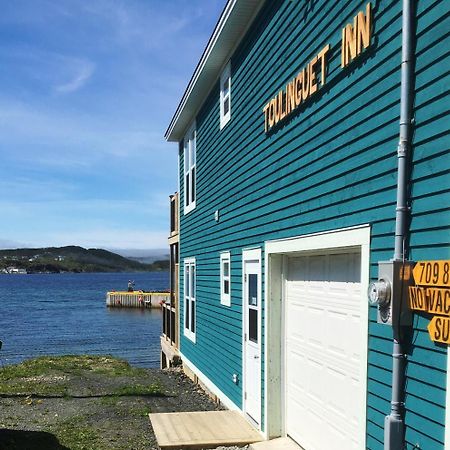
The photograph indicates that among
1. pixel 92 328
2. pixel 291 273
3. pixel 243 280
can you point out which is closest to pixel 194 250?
pixel 243 280

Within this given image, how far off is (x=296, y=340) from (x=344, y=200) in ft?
7.74

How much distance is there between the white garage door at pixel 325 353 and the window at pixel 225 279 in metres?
2.81

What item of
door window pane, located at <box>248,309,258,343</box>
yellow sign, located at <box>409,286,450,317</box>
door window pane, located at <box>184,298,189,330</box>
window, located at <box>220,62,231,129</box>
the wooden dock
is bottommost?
the wooden dock

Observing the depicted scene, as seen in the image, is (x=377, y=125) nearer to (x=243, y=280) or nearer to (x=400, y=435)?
(x=400, y=435)

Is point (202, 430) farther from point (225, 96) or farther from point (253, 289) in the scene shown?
point (225, 96)

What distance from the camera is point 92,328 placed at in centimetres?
4900

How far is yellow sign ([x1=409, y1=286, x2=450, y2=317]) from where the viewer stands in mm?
3693

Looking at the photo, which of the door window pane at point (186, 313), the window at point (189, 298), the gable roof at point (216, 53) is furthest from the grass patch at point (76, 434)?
the gable roof at point (216, 53)

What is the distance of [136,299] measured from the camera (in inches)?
2940

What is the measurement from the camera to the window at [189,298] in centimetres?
1403

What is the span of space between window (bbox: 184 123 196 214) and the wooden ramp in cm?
596

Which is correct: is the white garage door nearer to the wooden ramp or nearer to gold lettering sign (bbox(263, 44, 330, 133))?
the wooden ramp

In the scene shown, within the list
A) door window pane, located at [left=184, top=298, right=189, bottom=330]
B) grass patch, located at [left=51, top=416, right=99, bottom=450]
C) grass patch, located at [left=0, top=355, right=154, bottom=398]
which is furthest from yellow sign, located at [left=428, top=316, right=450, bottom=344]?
door window pane, located at [left=184, top=298, right=189, bottom=330]

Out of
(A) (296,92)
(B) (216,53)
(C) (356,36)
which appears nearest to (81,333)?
(B) (216,53)
